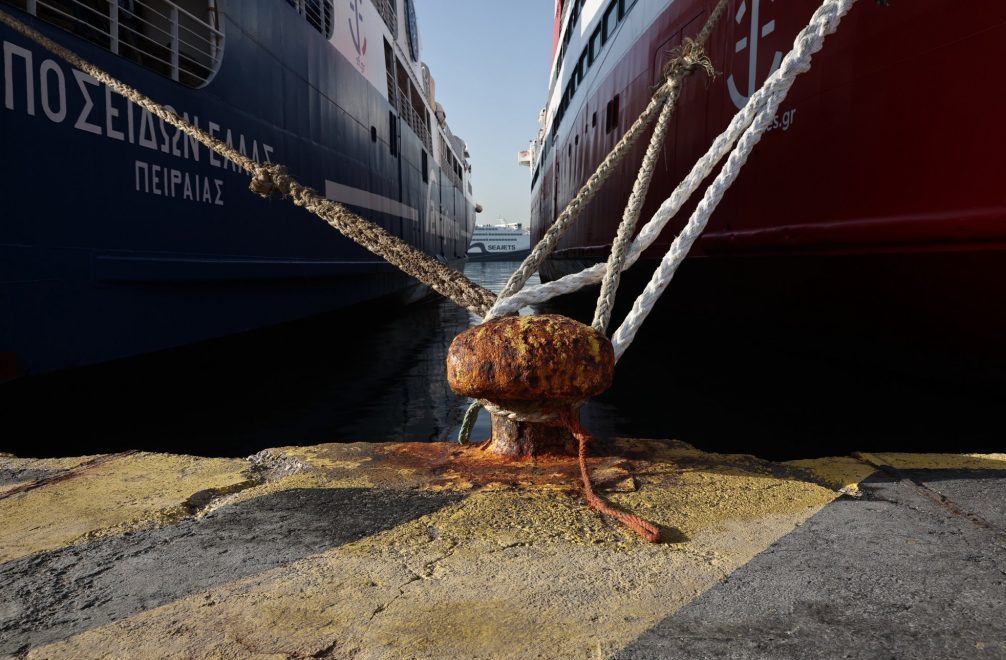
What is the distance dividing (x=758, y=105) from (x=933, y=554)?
1477mm

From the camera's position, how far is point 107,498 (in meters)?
1.71

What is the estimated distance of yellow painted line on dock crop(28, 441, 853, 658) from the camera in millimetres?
1056

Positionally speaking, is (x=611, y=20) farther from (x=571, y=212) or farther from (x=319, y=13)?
(x=571, y=212)

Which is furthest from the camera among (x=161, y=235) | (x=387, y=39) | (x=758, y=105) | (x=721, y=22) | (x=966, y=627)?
(x=387, y=39)

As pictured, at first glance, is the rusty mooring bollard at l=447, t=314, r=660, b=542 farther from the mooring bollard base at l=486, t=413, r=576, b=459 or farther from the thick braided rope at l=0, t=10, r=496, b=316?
the thick braided rope at l=0, t=10, r=496, b=316

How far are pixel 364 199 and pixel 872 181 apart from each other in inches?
252

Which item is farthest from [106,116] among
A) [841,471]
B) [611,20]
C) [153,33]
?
[611,20]

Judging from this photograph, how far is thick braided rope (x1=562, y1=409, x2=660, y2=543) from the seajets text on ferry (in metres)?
2.99

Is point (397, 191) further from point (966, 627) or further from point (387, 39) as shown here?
point (966, 627)

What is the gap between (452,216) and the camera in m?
21.1

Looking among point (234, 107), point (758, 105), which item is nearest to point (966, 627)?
point (758, 105)

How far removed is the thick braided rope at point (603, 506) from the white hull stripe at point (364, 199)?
5.58 meters

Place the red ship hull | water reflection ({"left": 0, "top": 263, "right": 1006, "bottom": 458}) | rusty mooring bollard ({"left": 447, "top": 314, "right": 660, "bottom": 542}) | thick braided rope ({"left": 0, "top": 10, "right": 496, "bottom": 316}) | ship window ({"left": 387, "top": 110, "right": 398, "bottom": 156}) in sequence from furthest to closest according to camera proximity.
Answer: ship window ({"left": 387, "top": 110, "right": 398, "bottom": 156}) < water reflection ({"left": 0, "top": 263, "right": 1006, "bottom": 458}) < the red ship hull < thick braided rope ({"left": 0, "top": 10, "right": 496, "bottom": 316}) < rusty mooring bollard ({"left": 447, "top": 314, "right": 660, "bottom": 542})

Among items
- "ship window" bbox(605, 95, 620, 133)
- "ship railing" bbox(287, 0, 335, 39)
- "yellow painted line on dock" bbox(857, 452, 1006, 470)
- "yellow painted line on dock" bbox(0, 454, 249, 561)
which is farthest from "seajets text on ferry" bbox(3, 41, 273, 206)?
"ship window" bbox(605, 95, 620, 133)
